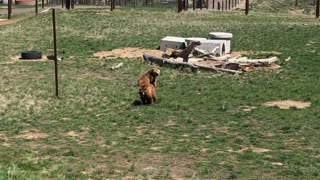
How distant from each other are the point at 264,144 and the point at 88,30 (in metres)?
19.4

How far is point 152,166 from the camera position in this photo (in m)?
8.88

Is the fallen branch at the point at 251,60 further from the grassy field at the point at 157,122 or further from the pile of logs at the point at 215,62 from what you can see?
the grassy field at the point at 157,122

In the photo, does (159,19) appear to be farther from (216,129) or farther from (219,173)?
(219,173)

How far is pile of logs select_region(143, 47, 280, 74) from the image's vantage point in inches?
689

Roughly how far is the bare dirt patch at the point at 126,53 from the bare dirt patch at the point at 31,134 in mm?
9898

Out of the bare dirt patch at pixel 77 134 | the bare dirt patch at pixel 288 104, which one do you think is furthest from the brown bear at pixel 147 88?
the bare dirt patch at pixel 288 104

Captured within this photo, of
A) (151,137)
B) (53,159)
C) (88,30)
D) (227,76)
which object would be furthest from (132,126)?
(88,30)

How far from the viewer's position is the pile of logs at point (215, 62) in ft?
57.4

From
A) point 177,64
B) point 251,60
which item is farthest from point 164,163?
point 251,60

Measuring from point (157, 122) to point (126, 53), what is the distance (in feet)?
33.2

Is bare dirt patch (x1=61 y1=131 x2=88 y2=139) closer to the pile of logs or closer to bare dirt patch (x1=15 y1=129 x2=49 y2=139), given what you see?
bare dirt patch (x1=15 y1=129 x2=49 y2=139)

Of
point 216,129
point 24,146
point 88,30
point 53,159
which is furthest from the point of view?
point 88,30

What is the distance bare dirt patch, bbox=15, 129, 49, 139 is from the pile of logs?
7.44m

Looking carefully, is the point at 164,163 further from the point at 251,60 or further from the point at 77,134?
the point at 251,60
